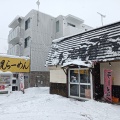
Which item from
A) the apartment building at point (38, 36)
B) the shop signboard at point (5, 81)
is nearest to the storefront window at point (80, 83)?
the shop signboard at point (5, 81)

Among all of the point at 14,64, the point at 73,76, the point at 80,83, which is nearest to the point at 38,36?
the point at 14,64

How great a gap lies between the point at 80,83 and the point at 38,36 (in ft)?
46.1

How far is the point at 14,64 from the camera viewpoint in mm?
17172

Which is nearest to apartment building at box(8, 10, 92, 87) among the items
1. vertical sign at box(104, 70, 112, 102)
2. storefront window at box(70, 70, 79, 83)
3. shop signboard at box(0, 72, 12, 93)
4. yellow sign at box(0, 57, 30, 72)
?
yellow sign at box(0, 57, 30, 72)

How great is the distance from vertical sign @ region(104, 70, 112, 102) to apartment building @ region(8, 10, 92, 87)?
13123 mm

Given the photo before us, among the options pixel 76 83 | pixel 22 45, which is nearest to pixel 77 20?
pixel 22 45

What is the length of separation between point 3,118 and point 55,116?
2.18 meters

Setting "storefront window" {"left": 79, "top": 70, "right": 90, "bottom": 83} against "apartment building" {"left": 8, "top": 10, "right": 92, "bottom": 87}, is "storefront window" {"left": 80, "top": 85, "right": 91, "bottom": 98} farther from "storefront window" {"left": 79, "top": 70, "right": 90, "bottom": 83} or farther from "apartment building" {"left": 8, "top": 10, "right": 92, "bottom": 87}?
"apartment building" {"left": 8, "top": 10, "right": 92, "bottom": 87}

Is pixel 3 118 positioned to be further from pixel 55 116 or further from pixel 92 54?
pixel 92 54

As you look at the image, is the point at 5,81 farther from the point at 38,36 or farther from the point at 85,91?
the point at 38,36

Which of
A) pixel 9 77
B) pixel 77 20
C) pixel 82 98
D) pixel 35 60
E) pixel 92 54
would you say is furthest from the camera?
pixel 77 20

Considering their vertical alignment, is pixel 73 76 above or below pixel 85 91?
above

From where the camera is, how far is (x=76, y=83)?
36.9 feet

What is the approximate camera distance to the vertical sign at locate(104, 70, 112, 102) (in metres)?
9.05
